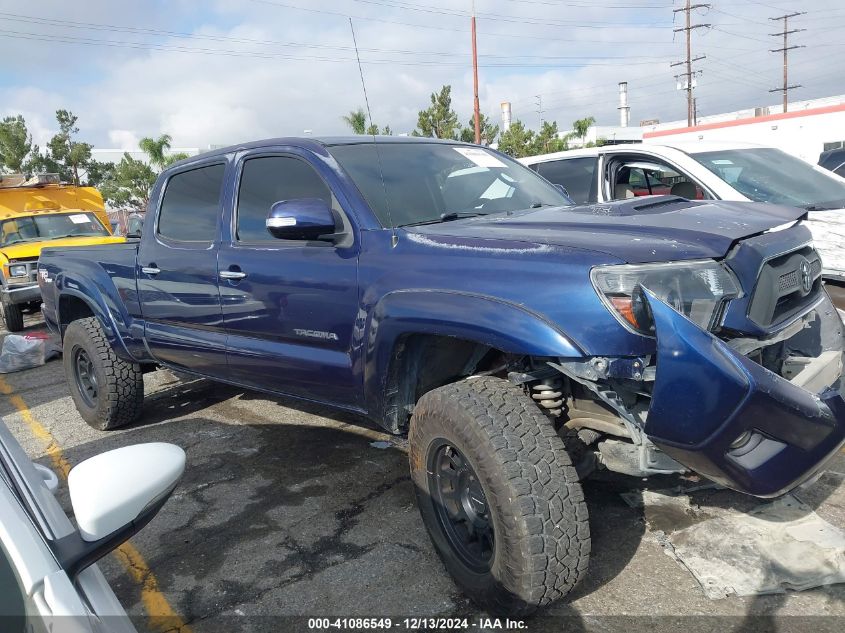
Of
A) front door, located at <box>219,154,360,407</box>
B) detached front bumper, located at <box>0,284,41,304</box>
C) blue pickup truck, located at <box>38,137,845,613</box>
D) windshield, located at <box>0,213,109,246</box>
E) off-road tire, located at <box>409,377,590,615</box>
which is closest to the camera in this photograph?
blue pickup truck, located at <box>38,137,845,613</box>

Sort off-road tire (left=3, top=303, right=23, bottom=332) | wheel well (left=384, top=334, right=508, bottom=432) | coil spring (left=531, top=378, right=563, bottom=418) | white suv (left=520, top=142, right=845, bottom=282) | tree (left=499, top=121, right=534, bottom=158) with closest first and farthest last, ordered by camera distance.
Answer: coil spring (left=531, top=378, right=563, bottom=418), wheel well (left=384, top=334, right=508, bottom=432), white suv (left=520, top=142, right=845, bottom=282), off-road tire (left=3, top=303, right=23, bottom=332), tree (left=499, top=121, right=534, bottom=158)

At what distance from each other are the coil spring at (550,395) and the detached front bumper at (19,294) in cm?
915

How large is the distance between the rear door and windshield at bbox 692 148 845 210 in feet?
12.6

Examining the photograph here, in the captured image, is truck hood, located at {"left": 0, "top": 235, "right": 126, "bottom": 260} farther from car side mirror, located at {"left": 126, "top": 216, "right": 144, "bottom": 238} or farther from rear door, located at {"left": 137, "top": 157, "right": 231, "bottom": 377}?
rear door, located at {"left": 137, "top": 157, "right": 231, "bottom": 377}

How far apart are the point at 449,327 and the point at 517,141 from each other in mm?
28928

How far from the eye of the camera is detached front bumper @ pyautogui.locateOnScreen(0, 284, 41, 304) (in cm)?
975

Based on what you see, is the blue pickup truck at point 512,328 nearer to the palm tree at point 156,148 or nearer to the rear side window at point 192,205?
the rear side window at point 192,205

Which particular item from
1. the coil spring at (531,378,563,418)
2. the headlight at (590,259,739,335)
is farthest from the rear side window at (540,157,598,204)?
the headlight at (590,259,739,335)

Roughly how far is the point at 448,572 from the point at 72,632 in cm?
174

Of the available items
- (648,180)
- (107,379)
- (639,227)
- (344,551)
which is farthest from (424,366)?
(648,180)

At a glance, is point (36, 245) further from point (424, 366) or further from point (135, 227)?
point (424, 366)

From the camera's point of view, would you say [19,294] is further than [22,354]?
Yes

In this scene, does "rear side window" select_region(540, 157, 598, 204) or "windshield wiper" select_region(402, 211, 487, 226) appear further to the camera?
"rear side window" select_region(540, 157, 598, 204)

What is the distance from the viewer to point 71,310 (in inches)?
219
